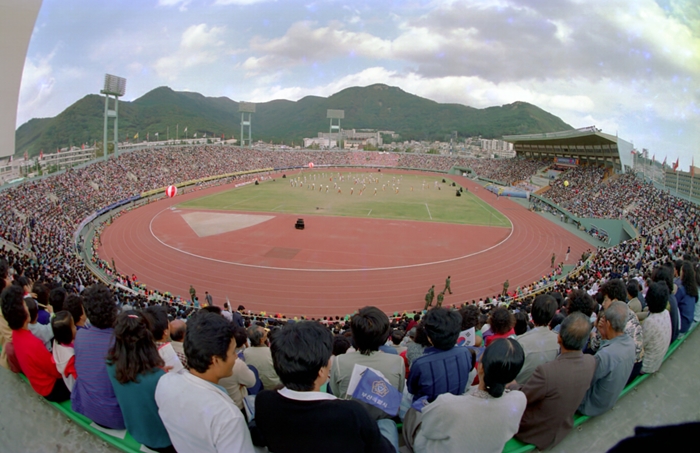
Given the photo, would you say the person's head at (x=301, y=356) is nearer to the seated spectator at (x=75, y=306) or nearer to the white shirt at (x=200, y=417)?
the white shirt at (x=200, y=417)

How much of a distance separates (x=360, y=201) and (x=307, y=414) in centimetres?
5083

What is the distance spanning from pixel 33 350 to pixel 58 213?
3773 centimetres

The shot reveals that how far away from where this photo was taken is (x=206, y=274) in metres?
26.2

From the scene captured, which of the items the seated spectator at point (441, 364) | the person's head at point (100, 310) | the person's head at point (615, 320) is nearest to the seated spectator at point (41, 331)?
the person's head at point (100, 310)

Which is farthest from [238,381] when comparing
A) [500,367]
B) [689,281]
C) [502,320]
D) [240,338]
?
[689,281]

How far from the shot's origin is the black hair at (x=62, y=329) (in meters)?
3.99

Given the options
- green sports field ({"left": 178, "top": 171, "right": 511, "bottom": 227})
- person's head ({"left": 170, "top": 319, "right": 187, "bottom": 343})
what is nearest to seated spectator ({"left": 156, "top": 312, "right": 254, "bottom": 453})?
person's head ({"left": 170, "top": 319, "right": 187, "bottom": 343})

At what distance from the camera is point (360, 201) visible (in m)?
53.1

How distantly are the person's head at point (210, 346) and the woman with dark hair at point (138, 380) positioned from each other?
0.39m

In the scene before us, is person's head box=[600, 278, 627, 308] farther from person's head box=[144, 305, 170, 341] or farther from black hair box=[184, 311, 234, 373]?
person's head box=[144, 305, 170, 341]

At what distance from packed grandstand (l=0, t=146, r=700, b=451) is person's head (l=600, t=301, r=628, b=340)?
1cm

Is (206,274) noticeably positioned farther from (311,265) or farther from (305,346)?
(305,346)

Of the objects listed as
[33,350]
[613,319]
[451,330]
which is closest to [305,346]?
[451,330]

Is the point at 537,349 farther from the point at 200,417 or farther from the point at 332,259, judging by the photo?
the point at 332,259
